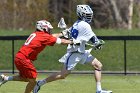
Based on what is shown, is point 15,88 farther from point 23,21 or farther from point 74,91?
point 23,21

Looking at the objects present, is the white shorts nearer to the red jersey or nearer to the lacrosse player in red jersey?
the lacrosse player in red jersey

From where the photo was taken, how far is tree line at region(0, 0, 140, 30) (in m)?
36.3

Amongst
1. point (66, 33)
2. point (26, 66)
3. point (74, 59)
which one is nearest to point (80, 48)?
point (74, 59)

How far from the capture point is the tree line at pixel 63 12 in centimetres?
3634

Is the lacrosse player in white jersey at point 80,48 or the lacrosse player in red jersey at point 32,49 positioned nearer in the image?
the lacrosse player in red jersey at point 32,49

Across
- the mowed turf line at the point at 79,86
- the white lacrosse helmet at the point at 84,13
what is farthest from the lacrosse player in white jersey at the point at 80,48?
the mowed turf line at the point at 79,86

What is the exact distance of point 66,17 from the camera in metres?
39.4

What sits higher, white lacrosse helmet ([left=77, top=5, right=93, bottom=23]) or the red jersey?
white lacrosse helmet ([left=77, top=5, right=93, bottom=23])

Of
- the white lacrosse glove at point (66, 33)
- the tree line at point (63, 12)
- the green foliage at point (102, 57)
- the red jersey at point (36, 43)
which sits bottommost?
the green foliage at point (102, 57)

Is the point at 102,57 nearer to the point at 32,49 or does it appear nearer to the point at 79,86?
the point at 79,86

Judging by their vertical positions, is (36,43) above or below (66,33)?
below

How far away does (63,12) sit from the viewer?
41.2 metres

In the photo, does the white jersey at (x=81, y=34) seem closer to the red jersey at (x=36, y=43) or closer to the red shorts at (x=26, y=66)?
the red jersey at (x=36, y=43)

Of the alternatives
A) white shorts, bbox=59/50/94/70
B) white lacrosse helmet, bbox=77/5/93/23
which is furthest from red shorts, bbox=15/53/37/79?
white lacrosse helmet, bbox=77/5/93/23
